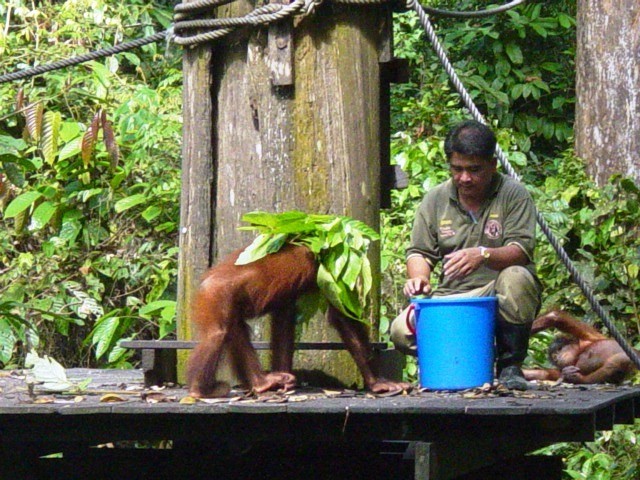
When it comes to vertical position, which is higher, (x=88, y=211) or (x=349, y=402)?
(x=88, y=211)

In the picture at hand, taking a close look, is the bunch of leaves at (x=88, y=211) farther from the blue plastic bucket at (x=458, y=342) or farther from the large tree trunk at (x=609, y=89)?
the large tree trunk at (x=609, y=89)

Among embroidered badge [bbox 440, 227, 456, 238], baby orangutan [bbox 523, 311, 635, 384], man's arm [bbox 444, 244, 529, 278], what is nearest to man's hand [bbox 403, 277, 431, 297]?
man's arm [bbox 444, 244, 529, 278]

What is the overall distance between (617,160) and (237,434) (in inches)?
180

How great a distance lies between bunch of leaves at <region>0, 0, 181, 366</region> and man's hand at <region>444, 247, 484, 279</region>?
7.85 ft

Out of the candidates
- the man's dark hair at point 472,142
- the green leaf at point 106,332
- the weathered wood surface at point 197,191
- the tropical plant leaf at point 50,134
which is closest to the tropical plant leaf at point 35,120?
the tropical plant leaf at point 50,134

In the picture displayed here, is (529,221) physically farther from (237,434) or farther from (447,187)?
(237,434)

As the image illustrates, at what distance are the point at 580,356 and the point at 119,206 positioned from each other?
2.81 metres

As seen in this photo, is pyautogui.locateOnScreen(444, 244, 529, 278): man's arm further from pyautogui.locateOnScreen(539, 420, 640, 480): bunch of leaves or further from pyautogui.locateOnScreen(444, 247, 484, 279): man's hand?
pyautogui.locateOnScreen(539, 420, 640, 480): bunch of leaves

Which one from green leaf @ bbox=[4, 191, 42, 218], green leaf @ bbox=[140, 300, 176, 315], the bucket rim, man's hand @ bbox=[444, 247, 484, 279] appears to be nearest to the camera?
the bucket rim

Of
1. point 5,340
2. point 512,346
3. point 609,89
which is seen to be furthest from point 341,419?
point 609,89

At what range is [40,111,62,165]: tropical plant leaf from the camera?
6.07 metres

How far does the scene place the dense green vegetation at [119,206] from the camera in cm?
617

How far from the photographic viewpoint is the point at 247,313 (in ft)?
13.0

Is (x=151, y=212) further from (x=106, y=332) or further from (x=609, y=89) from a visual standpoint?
(x=609, y=89)
